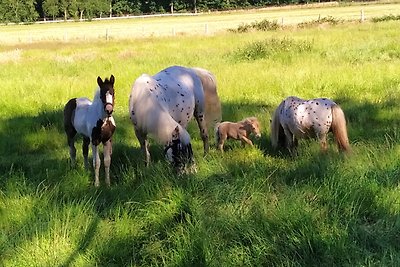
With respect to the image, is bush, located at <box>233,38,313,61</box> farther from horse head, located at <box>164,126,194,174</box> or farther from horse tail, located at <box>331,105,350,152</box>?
horse head, located at <box>164,126,194,174</box>

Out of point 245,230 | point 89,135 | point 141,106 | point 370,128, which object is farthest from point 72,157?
point 370,128

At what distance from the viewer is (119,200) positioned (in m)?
5.07

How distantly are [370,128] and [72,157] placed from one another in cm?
462

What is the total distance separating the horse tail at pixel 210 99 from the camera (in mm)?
8016

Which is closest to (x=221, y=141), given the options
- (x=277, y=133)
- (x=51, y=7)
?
(x=277, y=133)

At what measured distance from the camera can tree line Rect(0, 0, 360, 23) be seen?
297 feet

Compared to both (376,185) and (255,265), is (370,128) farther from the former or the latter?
(255,265)

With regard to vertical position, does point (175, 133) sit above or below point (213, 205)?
above

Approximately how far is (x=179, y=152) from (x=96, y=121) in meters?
1.53

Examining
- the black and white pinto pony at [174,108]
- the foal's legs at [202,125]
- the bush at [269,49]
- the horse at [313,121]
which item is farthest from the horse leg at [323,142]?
the bush at [269,49]

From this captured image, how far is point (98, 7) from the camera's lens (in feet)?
325

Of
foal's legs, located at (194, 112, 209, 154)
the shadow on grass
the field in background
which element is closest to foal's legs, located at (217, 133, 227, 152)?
foal's legs, located at (194, 112, 209, 154)

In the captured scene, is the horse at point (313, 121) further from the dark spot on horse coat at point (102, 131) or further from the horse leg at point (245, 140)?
the dark spot on horse coat at point (102, 131)

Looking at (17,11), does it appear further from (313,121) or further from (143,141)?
(313,121)
